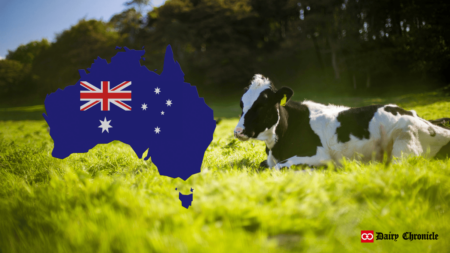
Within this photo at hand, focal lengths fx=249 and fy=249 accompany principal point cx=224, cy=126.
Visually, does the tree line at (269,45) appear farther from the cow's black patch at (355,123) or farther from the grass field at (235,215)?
the cow's black patch at (355,123)

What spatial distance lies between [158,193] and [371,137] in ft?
9.80

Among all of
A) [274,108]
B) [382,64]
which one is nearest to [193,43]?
[382,64]

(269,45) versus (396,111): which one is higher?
(269,45)

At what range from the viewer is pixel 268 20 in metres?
44.0

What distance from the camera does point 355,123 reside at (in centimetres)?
360

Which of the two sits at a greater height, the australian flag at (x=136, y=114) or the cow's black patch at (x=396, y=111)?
the australian flag at (x=136, y=114)

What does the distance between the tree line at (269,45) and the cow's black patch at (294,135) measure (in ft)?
83.4

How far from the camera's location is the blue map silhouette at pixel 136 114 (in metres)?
2.32

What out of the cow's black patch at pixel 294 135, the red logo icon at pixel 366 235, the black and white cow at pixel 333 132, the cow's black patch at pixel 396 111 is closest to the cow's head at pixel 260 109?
the black and white cow at pixel 333 132

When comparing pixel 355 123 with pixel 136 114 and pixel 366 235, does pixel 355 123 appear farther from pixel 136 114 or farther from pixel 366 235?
pixel 136 114

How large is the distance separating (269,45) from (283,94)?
42.2 metres

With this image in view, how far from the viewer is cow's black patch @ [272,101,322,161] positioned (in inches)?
144

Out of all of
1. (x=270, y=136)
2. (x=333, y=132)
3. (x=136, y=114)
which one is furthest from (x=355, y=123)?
(x=136, y=114)

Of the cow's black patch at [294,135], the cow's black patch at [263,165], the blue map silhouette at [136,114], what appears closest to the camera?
Answer: the blue map silhouette at [136,114]
